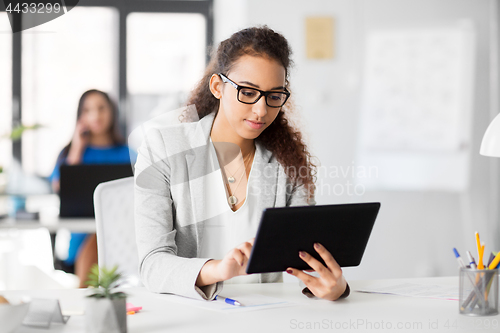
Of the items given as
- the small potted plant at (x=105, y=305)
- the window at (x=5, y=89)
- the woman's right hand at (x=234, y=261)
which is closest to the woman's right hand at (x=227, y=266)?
the woman's right hand at (x=234, y=261)

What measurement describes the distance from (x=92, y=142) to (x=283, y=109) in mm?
1986

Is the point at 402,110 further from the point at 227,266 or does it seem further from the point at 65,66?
the point at 65,66

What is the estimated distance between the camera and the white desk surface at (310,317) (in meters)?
0.85

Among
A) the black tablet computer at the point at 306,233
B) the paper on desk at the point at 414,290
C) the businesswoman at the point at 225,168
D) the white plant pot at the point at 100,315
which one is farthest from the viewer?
the businesswoman at the point at 225,168

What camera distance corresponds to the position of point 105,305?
758mm

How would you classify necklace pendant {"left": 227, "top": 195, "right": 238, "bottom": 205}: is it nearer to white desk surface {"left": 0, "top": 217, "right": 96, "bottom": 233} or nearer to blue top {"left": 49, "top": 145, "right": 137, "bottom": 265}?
white desk surface {"left": 0, "top": 217, "right": 96, "bottom": 233}

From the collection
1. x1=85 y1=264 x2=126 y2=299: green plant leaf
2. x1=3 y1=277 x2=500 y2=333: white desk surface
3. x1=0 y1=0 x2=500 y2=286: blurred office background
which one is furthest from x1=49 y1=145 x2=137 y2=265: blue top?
x1=85 y1=264 x2=126 y2=299: green plant leaf

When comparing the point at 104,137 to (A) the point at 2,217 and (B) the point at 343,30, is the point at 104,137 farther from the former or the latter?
(B) the point at 343,30

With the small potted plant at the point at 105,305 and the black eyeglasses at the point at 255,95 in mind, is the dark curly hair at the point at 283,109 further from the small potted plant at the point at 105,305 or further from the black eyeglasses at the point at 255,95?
the small potted plant at the point at 105,305

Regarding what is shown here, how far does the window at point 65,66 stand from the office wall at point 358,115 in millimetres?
1105

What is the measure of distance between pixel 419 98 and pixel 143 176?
2.15m

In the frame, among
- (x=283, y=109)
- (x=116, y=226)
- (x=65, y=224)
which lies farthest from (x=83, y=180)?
(x=283, y=109)

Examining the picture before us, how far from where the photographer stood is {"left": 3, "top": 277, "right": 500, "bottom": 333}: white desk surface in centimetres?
85

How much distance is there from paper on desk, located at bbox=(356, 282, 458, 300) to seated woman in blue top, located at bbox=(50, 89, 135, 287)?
221 centimetres
